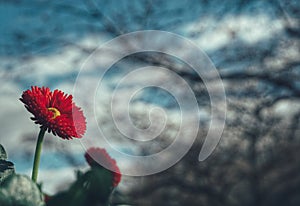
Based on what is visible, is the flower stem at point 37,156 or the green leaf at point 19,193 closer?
the green leaf at point 19,193

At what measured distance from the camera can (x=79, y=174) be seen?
0.24 meters

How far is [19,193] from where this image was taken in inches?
9.3

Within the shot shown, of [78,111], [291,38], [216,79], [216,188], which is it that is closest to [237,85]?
[216,79]

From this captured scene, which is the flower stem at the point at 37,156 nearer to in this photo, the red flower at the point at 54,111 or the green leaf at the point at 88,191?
the red flower at the point at 54,111

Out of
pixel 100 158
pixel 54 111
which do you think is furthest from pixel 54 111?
pixel 100 158

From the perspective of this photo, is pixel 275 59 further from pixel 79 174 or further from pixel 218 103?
pixel 79 174

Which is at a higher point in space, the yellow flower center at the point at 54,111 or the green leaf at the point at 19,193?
the yellow flower center at the point at 54,111

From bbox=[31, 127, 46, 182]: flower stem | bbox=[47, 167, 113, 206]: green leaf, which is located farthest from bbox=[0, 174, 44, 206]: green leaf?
bbox=[31, 127, 46, 182]: flower stem

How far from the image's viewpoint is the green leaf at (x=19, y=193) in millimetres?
232

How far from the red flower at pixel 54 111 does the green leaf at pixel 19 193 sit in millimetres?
156

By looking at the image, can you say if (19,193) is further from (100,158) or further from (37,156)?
(37,156)

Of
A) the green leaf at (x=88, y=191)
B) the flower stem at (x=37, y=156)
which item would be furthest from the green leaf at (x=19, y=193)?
the flower stem at (x=37, y=156)

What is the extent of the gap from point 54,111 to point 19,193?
17cm

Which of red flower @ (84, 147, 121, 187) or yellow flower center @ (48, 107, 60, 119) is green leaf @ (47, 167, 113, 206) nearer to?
red flower @ (84, 147, 121, 187)
